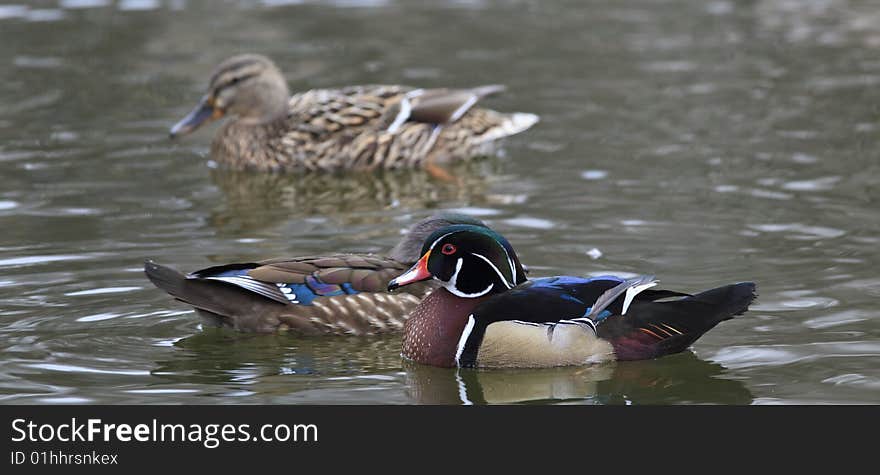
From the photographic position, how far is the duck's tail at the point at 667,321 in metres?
8.56

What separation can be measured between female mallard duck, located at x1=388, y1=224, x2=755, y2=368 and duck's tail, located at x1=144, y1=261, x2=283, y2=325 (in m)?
1.11

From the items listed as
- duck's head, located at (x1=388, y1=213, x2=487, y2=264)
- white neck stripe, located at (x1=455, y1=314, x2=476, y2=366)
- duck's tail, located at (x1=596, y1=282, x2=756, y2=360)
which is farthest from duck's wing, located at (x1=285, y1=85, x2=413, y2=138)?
duck's tail, located at (x1=596, y1=282, x2=756, y2=360)

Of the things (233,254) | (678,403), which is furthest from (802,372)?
(233,254)

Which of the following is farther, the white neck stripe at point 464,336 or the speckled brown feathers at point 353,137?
the speckled brown feathers at point 353,137

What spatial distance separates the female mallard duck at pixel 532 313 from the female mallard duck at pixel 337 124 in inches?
227

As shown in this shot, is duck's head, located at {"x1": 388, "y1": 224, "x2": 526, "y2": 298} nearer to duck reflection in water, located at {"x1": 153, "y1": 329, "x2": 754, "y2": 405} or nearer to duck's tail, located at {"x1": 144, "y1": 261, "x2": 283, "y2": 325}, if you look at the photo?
duck reflection in water, located at {"x1": 153, "y1": 329, "x2": 754, "y2": 405}

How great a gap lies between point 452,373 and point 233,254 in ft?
9.84

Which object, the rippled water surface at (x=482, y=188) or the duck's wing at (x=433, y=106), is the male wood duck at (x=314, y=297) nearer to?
the rippled water surface at (x=482, y=188)

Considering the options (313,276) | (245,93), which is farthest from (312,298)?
(245,93)

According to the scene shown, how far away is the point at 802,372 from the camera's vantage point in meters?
8.34

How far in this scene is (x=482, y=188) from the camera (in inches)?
528

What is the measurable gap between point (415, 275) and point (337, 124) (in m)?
5.95

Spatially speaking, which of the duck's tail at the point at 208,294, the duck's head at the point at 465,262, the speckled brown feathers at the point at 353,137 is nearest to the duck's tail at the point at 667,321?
the duck's head at the point at 465,262
